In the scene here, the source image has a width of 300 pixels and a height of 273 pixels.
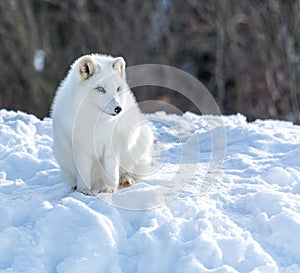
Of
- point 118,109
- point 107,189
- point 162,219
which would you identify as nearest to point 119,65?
point 118,109

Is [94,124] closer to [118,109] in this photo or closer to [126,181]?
[118,109]

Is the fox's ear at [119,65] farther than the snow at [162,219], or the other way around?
the fox's ear at [119,65]

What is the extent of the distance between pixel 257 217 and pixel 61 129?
1.69 metres

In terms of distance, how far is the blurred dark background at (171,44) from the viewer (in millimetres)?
17609

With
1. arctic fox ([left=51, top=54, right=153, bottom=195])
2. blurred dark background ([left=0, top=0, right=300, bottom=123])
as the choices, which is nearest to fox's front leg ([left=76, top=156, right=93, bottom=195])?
arctic fox ([left=51, top=54, right=153, bottom=195])

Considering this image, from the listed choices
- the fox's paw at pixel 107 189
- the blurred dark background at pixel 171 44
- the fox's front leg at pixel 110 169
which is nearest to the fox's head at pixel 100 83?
the fox's front leg at pixel 110 169

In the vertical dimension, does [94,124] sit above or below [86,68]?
below

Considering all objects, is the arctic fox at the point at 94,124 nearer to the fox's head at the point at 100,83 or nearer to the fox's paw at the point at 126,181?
the fox's head at the point at 100,83

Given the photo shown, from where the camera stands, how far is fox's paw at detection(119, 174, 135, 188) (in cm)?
606

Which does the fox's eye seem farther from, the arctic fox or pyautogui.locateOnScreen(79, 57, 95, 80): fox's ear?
pyautogui.locateOnScreen(79, 57, 95, 80): fox's ear

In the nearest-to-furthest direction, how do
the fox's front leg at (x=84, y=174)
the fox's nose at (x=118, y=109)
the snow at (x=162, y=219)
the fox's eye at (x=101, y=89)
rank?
1. the snow at (x=162, y=219)
2. the fox's nose at (x=118, y=109)
3. the fox's eye at (x=101, y=89)
4. the fox's front leg at (x=84, y=174)

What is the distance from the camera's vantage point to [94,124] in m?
5.59

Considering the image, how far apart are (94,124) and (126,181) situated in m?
0.72

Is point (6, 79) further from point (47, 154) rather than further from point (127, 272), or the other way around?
point (127, 272)
